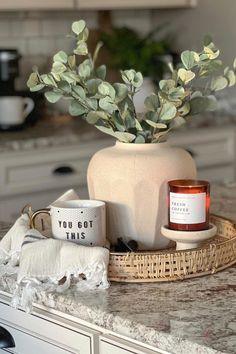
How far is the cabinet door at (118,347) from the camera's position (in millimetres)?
1491

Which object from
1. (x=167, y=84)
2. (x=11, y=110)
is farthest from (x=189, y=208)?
(x=11, y=110)

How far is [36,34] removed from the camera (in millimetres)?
4410

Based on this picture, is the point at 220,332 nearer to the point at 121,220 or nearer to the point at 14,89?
the point at 121,220

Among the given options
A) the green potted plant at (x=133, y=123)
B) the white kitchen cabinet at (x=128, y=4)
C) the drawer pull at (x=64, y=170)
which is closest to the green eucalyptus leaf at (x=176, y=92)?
the green potted plant at (x=133, y=123)

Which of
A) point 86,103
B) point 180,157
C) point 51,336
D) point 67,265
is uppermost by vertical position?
point 86,103

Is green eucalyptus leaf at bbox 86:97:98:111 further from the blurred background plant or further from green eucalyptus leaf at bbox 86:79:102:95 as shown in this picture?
the blurred background plant

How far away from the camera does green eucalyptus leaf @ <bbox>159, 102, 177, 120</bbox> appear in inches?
70.0

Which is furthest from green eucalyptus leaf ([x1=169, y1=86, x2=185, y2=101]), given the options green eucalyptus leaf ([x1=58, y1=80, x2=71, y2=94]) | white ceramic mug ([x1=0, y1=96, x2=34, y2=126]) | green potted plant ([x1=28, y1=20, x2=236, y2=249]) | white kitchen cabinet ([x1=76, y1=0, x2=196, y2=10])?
white kitchen cabinet ([x1=76, y1=0, x2=196, y2=10])

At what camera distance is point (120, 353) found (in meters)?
1.53

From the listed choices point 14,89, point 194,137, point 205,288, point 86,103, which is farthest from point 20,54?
point 205,288

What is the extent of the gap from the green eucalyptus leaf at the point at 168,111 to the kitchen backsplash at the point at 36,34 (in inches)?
102

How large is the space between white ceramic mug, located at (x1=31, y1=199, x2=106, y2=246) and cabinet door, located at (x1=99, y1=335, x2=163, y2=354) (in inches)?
9.7

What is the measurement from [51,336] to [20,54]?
2.75 meters

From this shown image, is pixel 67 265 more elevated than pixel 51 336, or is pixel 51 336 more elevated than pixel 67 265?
pixel 67 265
